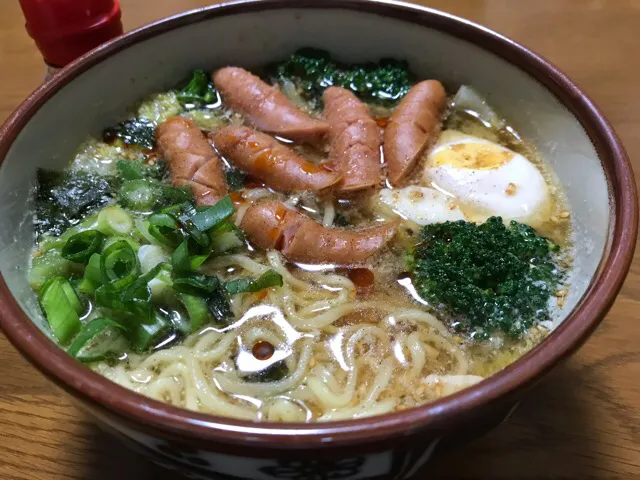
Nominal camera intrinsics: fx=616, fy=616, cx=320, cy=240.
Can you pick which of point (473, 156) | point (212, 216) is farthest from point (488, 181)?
point (212, 216)

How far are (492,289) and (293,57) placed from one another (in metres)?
1.12

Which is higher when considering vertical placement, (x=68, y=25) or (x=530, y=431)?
(x=68, y=25)

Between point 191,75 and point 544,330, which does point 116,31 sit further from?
point 544,330

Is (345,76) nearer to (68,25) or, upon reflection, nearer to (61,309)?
(68,25)

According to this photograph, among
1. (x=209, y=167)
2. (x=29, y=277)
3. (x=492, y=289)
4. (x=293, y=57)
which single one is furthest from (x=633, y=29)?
(x=29, y=277)

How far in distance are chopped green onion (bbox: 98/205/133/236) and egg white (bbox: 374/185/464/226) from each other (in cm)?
69

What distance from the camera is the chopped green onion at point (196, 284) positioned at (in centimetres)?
146

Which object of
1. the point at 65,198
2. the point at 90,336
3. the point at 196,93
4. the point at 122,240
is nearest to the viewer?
the point at 90,336

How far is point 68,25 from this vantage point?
6.42 ft

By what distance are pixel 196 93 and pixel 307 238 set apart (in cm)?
79

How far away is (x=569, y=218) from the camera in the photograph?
1691 millimetres

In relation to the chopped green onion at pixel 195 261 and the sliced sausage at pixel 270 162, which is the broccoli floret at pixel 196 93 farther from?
the chopped green onion at pixel 195 261

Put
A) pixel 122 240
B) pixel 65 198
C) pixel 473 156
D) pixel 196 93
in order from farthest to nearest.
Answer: pixel 196 93 → pixel 473 156 → pixel 65 198 → pixel 122 240

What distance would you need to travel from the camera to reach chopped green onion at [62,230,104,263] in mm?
1531
